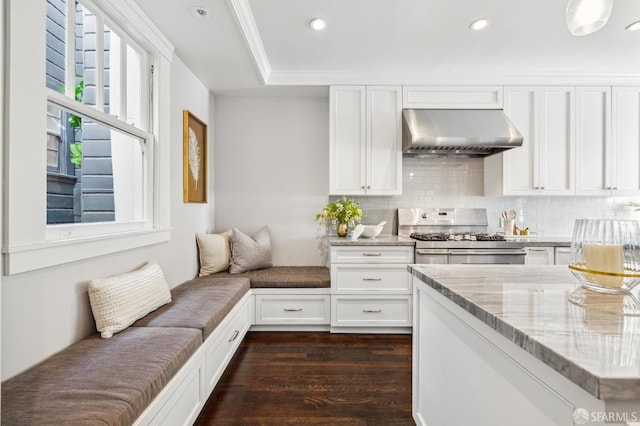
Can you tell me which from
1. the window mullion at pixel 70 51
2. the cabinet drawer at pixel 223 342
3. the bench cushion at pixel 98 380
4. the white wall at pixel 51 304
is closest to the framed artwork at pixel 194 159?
the white wall at pixel 51 304

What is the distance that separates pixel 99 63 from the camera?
6.07 ft

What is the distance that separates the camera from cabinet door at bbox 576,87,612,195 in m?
3.35

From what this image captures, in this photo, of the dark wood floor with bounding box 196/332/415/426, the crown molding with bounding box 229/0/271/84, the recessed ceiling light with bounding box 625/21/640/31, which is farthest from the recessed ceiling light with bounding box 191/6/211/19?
the recessed ceiling light with bounding box 625/21/640/31

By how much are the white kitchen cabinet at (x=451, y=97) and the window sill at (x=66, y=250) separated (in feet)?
8.94

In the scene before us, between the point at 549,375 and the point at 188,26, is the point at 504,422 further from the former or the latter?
the point at 188,26

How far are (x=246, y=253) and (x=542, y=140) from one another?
10.5ft

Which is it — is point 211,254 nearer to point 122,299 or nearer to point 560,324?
point 122,299

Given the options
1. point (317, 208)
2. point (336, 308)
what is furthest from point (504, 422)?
point (317, 208)

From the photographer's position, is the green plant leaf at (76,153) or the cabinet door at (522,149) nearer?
the green plant leaf at (76,153)

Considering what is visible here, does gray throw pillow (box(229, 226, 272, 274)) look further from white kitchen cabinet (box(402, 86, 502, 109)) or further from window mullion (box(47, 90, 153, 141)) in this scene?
white kitchen cabinet (box(402, 86, 502, 109))

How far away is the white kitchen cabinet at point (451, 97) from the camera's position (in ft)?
11.0

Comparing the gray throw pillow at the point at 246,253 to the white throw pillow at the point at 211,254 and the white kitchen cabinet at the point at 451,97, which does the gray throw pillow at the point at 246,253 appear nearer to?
the white throw pillow at the point at 211,254

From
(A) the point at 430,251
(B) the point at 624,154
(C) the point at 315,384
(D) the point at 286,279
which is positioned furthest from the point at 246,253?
(B) the point at 624,154

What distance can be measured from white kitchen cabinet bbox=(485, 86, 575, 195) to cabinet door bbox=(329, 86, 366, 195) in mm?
1446
